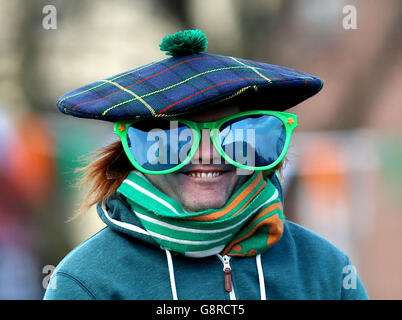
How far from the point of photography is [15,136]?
5355 mm

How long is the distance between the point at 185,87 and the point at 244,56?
403 cm

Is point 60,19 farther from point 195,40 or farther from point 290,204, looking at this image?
point 195,40

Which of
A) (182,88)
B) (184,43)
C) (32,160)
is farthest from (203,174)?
(32,160)

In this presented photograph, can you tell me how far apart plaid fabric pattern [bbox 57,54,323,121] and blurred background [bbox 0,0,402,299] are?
3340 mm

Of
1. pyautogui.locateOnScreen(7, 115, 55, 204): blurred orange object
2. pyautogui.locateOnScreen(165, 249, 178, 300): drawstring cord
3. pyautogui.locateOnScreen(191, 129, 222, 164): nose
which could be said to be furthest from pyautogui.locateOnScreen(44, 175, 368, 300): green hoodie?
pyautogui.locateOnScreen(7, 115, 55, 204): blurred orange object

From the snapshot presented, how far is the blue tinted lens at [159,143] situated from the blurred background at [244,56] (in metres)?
3.39

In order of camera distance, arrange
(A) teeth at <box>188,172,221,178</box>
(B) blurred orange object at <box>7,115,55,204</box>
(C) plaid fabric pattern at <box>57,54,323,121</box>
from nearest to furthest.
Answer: (C) plaid fabric pattern at <box>57,54,323,121</box> < (A) teeth at <box>188,172,221,178</box> < (B) blurred orange object at <box>7,115,55,204</box>

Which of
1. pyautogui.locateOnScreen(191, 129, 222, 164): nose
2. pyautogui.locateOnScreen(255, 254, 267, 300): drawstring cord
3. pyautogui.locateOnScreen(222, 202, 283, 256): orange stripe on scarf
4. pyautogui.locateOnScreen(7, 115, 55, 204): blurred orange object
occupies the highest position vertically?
pyautogui.locateOnScreen(191, 129, 222, 164): nose

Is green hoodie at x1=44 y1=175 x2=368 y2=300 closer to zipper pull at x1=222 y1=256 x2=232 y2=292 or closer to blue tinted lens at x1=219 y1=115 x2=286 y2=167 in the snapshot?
zipper pull at x1=222 y1=256 x2=232 y2=292

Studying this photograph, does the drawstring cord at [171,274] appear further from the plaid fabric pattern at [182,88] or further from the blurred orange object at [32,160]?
the blurred orange object at [32,160]

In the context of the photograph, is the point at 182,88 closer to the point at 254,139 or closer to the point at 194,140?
the point at 194,140

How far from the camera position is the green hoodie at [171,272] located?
5.65 ft

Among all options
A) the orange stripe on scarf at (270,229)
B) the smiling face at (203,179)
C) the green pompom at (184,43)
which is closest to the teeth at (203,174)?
the smiling face at (203,179)

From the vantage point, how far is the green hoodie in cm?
172
